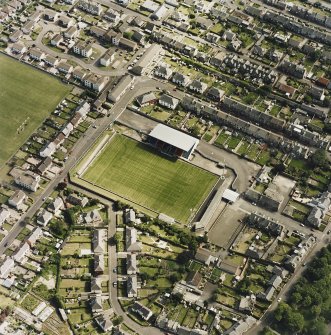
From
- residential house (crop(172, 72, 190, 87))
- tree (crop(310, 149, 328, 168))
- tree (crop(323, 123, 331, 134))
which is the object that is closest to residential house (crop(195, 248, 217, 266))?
tree (crop(310, 149, 328, 168))

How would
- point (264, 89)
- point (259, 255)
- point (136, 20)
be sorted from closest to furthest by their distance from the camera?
point (259, 255) → point (264, 89) → point (136, 20)

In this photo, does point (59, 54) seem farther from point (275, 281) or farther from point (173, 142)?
point (275, 281)

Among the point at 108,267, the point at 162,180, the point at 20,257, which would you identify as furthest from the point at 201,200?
the point at 20,257

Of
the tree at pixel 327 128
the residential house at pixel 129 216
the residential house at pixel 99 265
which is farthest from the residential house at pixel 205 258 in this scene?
the tree at pixel 327 128

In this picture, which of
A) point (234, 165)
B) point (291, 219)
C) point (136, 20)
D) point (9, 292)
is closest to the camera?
point (9, 292)

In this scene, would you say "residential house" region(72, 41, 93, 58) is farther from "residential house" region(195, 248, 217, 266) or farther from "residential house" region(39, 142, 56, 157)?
"residential house" region(195, 248, 217, 266)

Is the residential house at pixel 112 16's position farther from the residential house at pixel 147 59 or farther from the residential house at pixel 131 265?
the residential house at pixel 131 265

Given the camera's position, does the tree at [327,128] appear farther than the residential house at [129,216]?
Yes

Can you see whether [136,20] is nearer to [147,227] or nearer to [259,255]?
[147,227]
